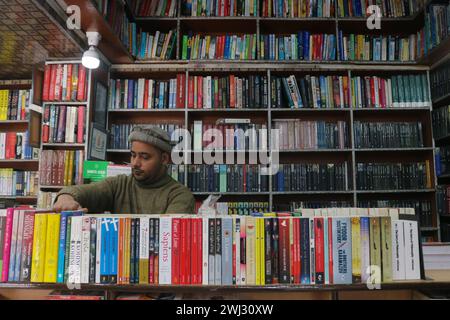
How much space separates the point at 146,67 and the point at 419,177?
2.61 metres

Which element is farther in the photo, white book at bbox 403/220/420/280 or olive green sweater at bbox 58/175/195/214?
olive green sweater at bbox 58/175/195/214

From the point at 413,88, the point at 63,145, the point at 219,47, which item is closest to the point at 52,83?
the point at 63,145

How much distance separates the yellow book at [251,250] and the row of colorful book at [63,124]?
7.35 ft

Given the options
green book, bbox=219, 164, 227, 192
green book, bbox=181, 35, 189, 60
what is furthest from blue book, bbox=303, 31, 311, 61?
green book, bbox=219, 164, 227, 192

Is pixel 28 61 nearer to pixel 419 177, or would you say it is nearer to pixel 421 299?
pixel 421 299

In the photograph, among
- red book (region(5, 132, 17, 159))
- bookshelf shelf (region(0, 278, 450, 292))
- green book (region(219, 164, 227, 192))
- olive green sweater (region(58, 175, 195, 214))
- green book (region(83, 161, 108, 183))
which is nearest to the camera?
bookshelf shelf (region(0, 278, 450, 292))

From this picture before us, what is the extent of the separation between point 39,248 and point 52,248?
44 mm

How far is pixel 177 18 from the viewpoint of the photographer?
10.3ft

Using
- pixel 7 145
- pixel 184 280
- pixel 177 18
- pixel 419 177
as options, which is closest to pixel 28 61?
pixel 7 145

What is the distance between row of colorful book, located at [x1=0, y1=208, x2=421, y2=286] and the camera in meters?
1.06

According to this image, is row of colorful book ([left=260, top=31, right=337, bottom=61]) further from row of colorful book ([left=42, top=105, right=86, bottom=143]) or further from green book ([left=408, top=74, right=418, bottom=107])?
row of colorful book ([left=42, top=105, right=86, bottom=143])

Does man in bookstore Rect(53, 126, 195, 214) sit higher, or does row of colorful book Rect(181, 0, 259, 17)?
row of colorful book Rect(181, 0, 259, 17)

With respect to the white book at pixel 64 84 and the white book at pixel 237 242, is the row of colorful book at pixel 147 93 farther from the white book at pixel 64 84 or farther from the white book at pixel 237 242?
the white book at pixel 237 242

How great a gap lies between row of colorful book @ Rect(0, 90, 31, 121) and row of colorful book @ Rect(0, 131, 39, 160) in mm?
168
